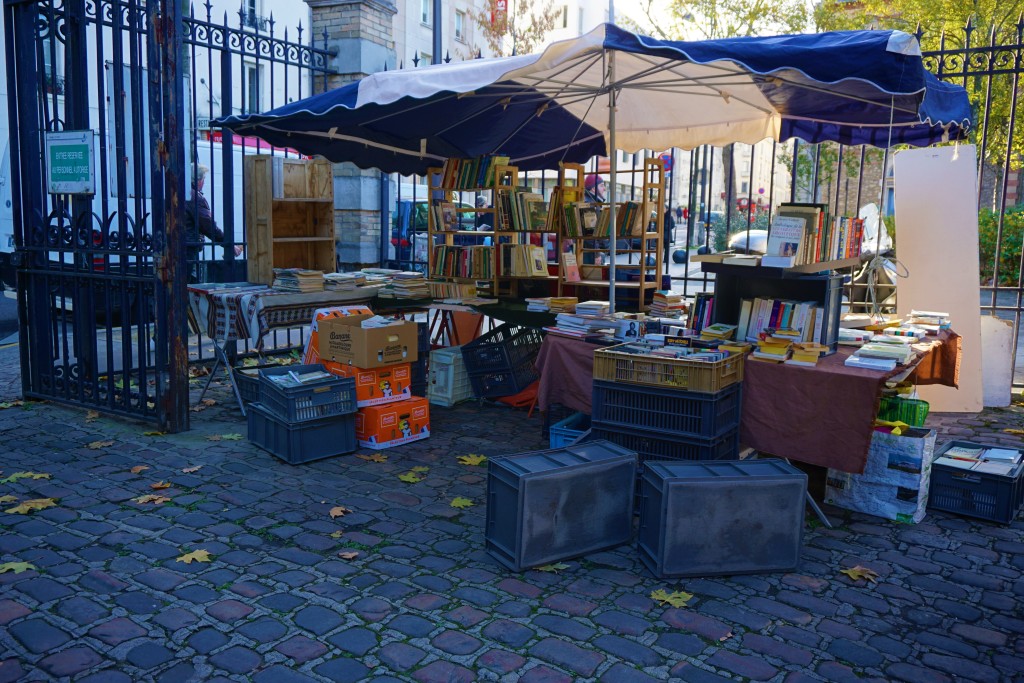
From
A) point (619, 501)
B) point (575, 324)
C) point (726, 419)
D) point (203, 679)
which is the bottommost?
point (203, 679)

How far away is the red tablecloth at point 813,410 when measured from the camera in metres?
4.75

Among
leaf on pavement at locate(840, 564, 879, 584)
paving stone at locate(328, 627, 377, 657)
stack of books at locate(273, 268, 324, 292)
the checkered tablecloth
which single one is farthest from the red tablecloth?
stack of books at locate(273, 268, 324, 292)

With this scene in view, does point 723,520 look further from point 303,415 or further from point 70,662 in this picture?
point 303,415

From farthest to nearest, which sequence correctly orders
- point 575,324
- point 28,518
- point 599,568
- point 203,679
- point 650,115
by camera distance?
point 650,115 → point 575,324 → point 28,518 → point 599,568 → point 203,679

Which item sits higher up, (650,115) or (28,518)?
(650,115)

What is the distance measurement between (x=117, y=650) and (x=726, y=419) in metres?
3.37

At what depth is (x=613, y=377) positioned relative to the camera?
5.06 metres

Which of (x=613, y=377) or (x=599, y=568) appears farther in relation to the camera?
(x=613, y=377)

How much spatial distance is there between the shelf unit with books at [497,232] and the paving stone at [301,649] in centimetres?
487

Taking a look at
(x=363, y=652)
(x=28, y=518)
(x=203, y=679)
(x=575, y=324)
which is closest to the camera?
(x=203, y=679)

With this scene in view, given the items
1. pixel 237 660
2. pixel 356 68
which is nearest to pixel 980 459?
pixel 237 660

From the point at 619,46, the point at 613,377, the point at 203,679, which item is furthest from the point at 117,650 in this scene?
the point at 619,46

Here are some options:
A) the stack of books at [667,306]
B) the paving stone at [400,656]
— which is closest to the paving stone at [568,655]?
the paving stone at [400,656]

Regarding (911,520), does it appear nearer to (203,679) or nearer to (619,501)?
(619,501)
